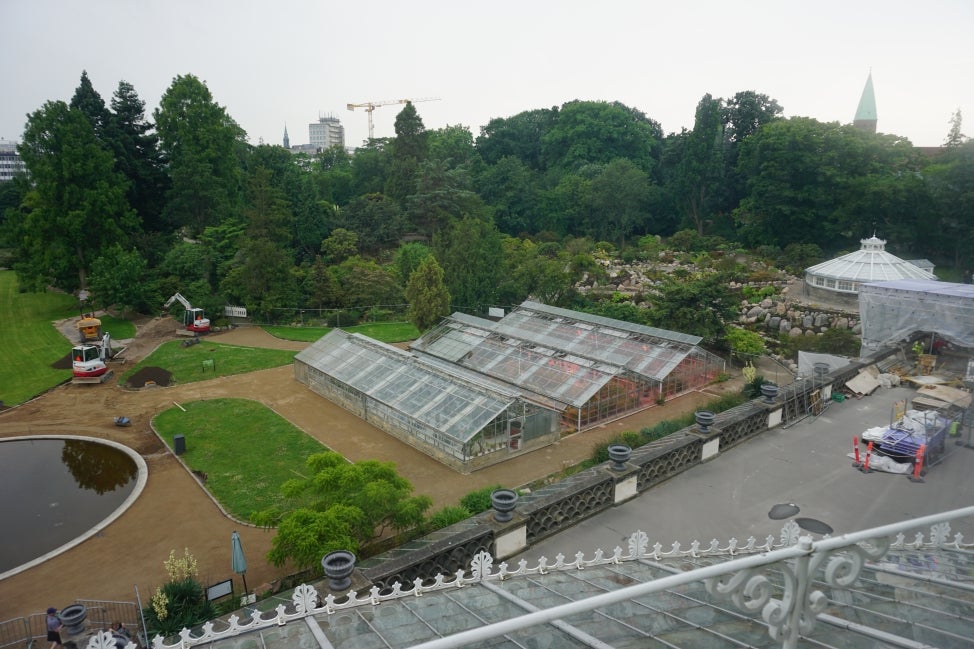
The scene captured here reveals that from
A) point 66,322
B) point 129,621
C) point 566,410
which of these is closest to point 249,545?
point 129,621

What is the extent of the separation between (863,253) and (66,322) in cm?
6243

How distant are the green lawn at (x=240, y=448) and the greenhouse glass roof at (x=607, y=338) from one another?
13720 mm

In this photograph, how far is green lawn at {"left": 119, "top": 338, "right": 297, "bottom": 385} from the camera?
3538 centimetres

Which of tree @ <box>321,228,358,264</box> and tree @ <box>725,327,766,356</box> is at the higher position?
tree @ <box>321,228,358,264</box>

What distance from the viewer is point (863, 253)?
42.2 meters

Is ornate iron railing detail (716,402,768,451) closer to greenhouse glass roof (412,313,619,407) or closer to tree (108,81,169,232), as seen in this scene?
greenhouse glass roof (412,313,619,407)

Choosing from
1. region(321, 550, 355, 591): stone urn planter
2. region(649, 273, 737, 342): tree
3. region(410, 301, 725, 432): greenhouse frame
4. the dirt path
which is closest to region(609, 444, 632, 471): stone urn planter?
region(321, 550, 355, 591): stone urn planter

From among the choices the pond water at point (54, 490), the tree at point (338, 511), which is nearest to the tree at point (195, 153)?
the pond water at point (54, 490)

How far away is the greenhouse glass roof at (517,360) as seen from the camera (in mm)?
27750

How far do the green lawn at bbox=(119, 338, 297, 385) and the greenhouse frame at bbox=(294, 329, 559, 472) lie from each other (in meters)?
7.82

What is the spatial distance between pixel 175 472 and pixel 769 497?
21.5m

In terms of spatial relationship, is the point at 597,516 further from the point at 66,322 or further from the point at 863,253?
the point at 66,322

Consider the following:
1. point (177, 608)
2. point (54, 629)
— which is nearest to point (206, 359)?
point (54, 629)

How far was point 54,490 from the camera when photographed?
22031mm
